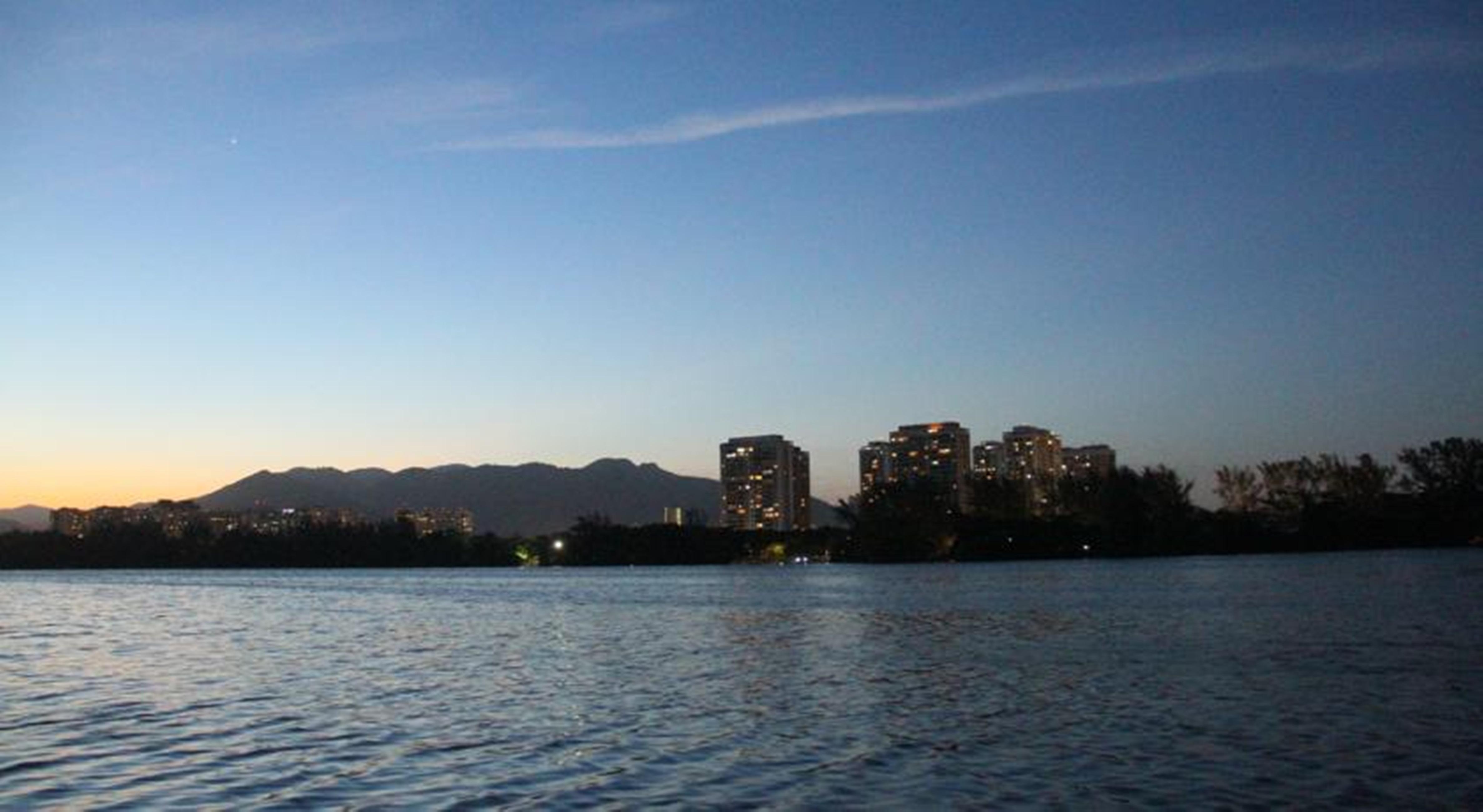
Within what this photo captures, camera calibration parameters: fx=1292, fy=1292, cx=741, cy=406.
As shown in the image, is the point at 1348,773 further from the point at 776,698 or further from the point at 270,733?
the point at 270,733

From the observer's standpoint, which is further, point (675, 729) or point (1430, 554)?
point (1430, 554)

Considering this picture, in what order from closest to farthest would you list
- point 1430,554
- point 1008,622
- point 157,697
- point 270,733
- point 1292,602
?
1. point 270,733
2. point 157,697
3. point 1008,622
4. point 1292,602
5. point 1430,554

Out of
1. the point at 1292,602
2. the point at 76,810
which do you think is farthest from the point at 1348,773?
the point at 1292,602

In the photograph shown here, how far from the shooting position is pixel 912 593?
310 feet

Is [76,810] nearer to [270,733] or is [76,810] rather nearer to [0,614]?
[270,733]

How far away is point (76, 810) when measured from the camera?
16.5 metres

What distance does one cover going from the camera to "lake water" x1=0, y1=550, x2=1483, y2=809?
17734 millimetres

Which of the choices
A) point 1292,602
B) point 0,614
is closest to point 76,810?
point 1292,602

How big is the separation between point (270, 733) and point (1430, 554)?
586 feet

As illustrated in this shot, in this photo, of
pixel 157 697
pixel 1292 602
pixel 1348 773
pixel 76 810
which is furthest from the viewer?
pixel 1292 602

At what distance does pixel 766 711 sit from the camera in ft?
A: 84.6

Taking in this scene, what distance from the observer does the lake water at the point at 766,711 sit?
58.2ft

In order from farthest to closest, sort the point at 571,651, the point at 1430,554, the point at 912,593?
the point at 1430,554
the point at 912,593
the point at 571,651

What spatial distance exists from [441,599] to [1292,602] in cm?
6001
